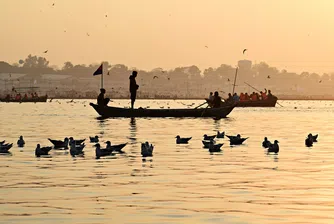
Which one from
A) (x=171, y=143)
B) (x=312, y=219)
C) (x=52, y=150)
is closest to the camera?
(x=312, y=219)

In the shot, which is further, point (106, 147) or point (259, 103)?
point (259, 103)

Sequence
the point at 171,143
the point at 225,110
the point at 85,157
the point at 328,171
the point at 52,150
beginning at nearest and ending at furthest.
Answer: the point at 328,171, the point at 85,157, the point at 52,150, the point at 171,143, the point at 225,110

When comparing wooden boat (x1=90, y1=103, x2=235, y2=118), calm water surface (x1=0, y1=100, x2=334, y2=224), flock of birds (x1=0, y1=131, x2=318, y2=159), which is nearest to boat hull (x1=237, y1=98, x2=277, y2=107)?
wooden boat (x1=90, y1=103, x2=235, y2=118)

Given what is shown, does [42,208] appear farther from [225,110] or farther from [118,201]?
[225,110]

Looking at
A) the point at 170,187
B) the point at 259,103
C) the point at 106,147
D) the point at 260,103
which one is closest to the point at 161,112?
the point at 106,147

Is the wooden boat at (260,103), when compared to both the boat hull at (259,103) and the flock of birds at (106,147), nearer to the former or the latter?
the boat hull at (259,103)

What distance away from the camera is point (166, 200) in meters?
19.4

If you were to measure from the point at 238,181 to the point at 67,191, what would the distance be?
4804 millimetres

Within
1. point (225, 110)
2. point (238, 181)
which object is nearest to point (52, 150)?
point (238, 181)

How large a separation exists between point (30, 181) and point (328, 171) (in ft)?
28.9

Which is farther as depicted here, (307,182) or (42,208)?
(307,182)

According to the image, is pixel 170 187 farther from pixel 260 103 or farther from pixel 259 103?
pixel 260 103

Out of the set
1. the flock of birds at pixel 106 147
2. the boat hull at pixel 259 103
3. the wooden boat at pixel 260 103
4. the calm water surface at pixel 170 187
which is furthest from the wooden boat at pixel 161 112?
the wooden boat at pixel 260 103

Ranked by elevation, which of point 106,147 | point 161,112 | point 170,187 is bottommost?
point 170,187
